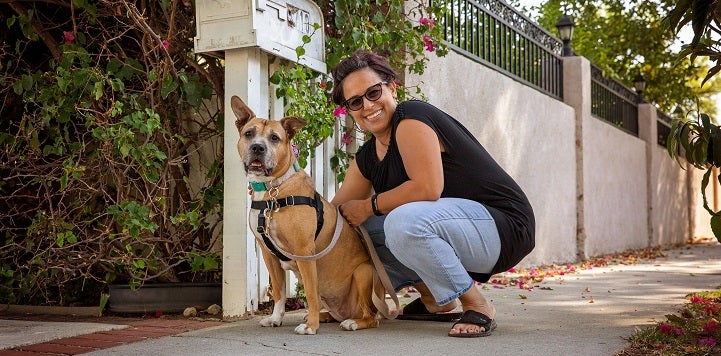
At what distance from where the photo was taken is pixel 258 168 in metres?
3.48

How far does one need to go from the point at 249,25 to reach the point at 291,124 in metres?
0.81

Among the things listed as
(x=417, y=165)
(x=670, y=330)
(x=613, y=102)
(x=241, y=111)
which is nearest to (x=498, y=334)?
(x=670, y=330)

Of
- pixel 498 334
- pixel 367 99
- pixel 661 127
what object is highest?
pixel 661 127

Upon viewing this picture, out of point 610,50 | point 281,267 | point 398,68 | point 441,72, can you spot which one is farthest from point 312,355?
point 610,50

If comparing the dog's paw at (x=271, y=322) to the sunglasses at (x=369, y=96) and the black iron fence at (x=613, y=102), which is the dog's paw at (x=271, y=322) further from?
the black iron fence at (x=613, y=102)

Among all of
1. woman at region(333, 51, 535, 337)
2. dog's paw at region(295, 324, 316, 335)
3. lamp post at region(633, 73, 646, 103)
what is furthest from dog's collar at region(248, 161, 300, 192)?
lamp post at region(633, 73, 646, 103)

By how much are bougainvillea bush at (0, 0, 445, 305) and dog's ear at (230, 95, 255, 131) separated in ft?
2.43

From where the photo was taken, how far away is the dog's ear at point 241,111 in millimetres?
3627

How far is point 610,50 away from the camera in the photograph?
18.0 metres

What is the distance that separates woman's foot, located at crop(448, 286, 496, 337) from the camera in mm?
3502

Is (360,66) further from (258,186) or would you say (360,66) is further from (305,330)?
(305,330)

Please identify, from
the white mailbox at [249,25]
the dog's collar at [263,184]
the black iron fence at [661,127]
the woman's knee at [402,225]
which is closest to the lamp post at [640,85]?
the black iron fence at [661,127]

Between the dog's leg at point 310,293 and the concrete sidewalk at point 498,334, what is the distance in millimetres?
47

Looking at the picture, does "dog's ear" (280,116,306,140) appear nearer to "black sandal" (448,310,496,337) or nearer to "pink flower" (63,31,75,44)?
"black sandal" (448,310,496,337)
